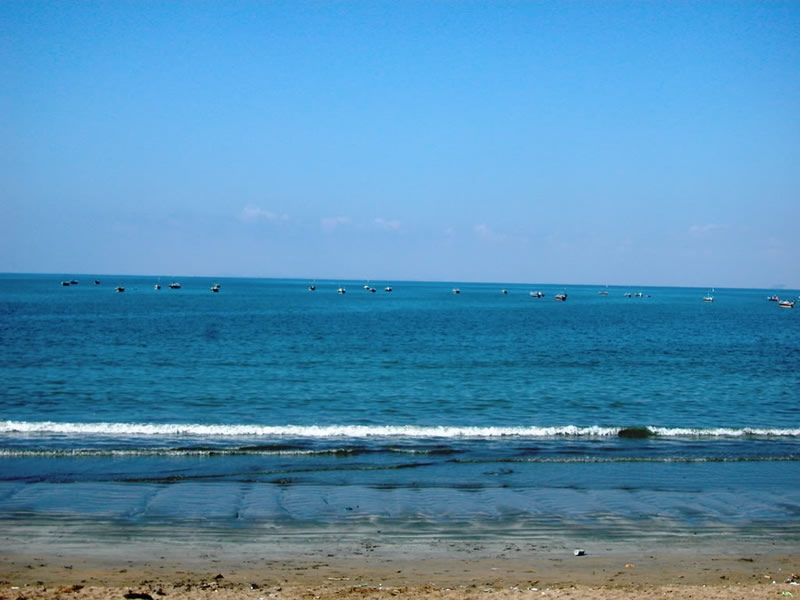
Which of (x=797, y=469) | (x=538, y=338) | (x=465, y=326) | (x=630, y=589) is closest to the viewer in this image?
(x=630, y=589)

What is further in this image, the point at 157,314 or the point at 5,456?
the point at 157,314

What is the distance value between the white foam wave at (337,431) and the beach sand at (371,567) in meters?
11.0

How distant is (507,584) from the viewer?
12.1 metres

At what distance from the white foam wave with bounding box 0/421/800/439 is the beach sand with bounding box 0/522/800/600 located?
434 inches

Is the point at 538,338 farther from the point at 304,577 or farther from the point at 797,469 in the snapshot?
the point at 304,577

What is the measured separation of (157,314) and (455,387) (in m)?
65.8

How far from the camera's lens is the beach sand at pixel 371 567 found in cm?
1156

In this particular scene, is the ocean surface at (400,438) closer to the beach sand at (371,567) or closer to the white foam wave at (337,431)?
the white foam wave at (337,431)

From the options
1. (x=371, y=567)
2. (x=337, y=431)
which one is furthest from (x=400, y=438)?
(x=371, y=567)

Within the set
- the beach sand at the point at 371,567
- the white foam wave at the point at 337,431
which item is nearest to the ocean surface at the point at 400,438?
the white foam wave at the point at 337,431

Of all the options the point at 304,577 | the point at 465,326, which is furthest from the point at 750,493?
the point at 465,326

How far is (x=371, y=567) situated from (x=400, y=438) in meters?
12.6

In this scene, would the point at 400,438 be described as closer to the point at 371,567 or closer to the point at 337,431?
the point at 337,431

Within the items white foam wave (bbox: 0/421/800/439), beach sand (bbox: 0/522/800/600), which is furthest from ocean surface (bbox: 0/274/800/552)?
beach sand (bbox: 0/522/800/600)
